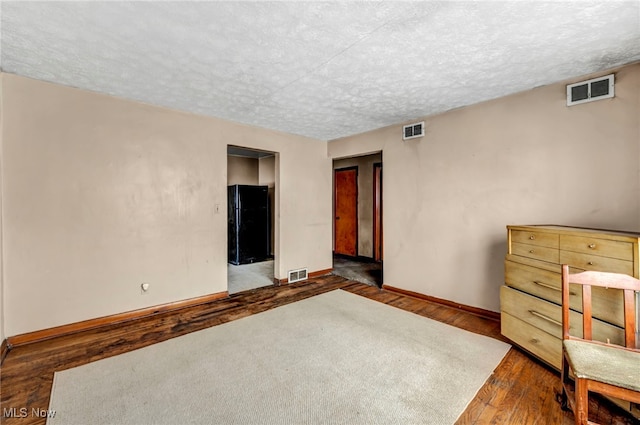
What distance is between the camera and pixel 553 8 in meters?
1.50

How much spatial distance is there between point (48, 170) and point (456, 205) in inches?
176

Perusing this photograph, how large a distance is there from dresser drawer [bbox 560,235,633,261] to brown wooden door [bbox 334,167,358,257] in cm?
443

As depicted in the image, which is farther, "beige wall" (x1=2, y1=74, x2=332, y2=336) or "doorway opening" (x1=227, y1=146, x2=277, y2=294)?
"doorway opening" (x1=227, y1=146, x2=277, y2=294)

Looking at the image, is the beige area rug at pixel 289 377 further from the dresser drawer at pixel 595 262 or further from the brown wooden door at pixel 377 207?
the brown wooden door at pixel 377 207

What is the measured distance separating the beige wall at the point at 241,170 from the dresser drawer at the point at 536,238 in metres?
5.57

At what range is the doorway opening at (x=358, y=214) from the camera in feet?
18.9

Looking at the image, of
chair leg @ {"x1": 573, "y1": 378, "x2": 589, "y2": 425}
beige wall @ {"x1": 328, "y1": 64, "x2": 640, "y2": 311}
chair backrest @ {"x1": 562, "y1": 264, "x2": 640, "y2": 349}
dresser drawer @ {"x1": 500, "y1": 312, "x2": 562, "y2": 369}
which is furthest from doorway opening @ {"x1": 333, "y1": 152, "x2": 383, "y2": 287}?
chair leg @ {"x1": 573, "y1": 378, "x2": 589, "y2": 425}

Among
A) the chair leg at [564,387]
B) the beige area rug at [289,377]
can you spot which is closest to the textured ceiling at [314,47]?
the chair leg at [564,387]

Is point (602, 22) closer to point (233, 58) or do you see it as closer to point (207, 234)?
point (233, 58)

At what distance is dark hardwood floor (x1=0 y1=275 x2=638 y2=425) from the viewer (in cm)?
158

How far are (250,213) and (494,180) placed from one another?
467 cm

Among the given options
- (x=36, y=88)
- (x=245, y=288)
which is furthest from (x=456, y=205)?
(x=36, y=88)

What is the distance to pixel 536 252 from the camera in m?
2.14

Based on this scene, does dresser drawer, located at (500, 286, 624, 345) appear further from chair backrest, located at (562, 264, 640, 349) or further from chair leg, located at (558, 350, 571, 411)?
chair leg, located at (558, 350, 571, 411)
